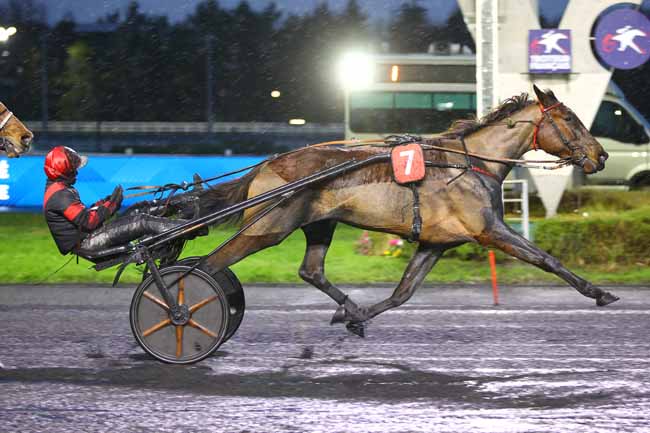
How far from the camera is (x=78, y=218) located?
21.0 feet

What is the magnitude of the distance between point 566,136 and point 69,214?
3.69m

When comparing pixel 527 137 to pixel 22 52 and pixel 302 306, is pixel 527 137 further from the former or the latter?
pixel 22 52

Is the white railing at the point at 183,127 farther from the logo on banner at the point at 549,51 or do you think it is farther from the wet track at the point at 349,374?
the wet track at the point at 349,374

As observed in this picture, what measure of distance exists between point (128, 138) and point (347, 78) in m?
23.5

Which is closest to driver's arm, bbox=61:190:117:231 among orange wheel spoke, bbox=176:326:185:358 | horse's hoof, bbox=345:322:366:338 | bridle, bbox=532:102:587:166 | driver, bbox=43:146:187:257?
driver, bbox=43:146:187:257

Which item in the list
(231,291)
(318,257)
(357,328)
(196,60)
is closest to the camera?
(231,291)

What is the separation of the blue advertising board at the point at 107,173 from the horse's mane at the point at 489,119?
31.5ft

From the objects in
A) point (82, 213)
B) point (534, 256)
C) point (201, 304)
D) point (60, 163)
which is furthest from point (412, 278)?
point (60, 163)

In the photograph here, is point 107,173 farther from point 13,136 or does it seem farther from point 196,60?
point 196,60

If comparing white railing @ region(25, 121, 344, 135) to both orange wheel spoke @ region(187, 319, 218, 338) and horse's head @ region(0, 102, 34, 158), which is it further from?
orange wheel spoke @ region(187, 319, 218, 338)

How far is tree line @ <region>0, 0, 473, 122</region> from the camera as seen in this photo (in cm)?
5038

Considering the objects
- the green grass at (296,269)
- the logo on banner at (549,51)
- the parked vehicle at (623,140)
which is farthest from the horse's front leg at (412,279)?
the parked vehicle at (623,140)

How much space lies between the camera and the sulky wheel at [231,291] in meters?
6.67

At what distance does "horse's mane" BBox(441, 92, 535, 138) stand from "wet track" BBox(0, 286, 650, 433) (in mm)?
Result: 1625
